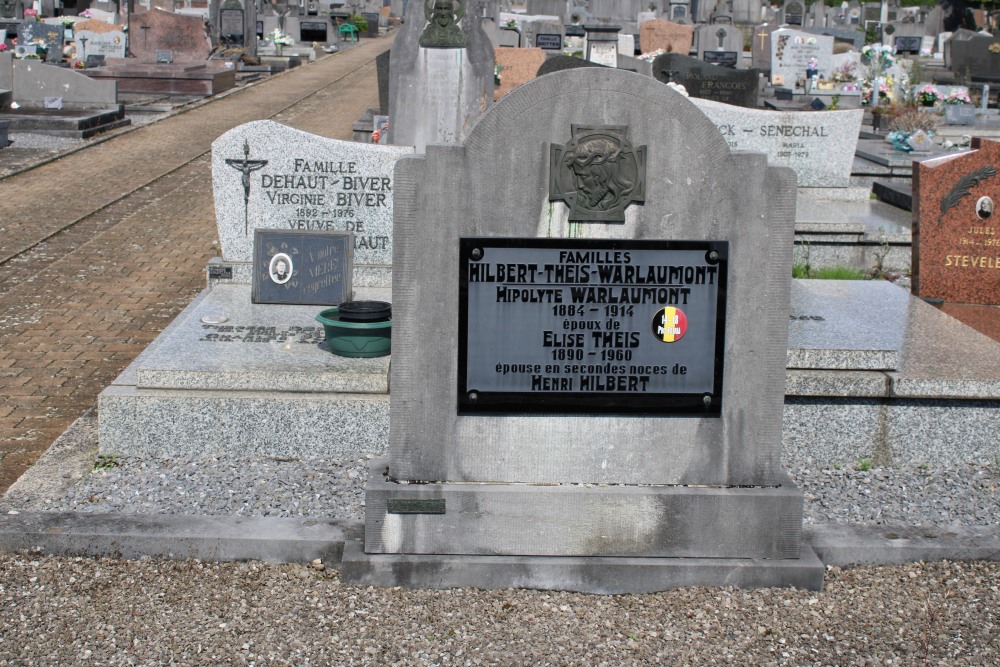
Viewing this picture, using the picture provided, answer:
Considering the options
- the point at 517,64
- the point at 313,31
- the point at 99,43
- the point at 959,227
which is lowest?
the point at 959,227

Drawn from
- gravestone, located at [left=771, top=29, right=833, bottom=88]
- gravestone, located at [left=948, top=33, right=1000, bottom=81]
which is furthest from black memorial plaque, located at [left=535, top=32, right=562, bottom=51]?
gravestone, located at [left=948, top=33, right=1000, bottom=81]

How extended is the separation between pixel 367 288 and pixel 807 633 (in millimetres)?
4764

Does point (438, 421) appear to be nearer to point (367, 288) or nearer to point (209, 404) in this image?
point (209, 404)

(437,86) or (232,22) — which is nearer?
(437,86)

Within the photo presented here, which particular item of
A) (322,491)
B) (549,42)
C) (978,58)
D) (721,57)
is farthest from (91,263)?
(978,58)

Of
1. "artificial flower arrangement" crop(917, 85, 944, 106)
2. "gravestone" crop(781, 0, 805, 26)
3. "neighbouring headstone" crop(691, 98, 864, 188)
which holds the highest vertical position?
"gravestone" crop(781, 0, 805, 26)

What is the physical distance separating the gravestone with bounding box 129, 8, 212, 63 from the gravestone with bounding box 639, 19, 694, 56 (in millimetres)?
11845

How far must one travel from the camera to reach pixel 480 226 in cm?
451

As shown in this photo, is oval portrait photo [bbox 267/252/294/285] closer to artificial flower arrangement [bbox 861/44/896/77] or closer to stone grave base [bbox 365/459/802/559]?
stone grave base [bbox 365/459/802/559]

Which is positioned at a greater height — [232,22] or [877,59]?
[232,22]

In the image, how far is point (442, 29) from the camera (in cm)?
1302

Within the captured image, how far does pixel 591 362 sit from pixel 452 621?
3.74 feet

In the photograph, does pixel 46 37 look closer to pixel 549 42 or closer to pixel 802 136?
pixel 549 42

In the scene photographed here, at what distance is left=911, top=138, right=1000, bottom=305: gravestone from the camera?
8.43m
